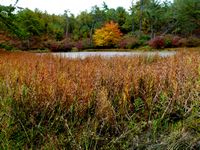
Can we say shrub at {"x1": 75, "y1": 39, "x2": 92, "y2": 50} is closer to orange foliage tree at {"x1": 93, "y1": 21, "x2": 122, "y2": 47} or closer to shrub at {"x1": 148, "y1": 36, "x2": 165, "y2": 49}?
orange foliage tree at {"x1": 93, "y1": 21, "x2": 122, "y2": 47}

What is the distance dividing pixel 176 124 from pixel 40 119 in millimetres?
1324

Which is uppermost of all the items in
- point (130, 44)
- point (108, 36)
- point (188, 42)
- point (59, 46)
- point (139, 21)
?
point (139, 21)

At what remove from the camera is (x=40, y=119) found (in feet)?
10.7

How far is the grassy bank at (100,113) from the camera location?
2.89m

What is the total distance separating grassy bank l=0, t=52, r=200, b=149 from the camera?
289cm

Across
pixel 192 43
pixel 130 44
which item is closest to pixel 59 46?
pixel 130 44

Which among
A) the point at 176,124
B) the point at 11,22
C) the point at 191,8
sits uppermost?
the point at 191,8

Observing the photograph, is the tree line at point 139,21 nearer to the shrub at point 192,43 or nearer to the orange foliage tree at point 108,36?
the orange foliage tree at point 108,36

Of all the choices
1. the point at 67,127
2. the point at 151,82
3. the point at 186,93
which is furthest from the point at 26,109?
the point at 186,93

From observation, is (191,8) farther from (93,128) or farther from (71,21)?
(93,128)

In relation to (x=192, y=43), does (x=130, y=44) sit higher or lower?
lower

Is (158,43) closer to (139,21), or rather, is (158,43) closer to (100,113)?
(139,21)

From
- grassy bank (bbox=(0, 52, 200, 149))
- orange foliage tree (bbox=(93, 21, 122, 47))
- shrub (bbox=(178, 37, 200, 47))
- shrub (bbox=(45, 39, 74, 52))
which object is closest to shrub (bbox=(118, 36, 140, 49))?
orange foliage tree (bbox=(93, 21, 122, 47))

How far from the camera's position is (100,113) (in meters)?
3.16
